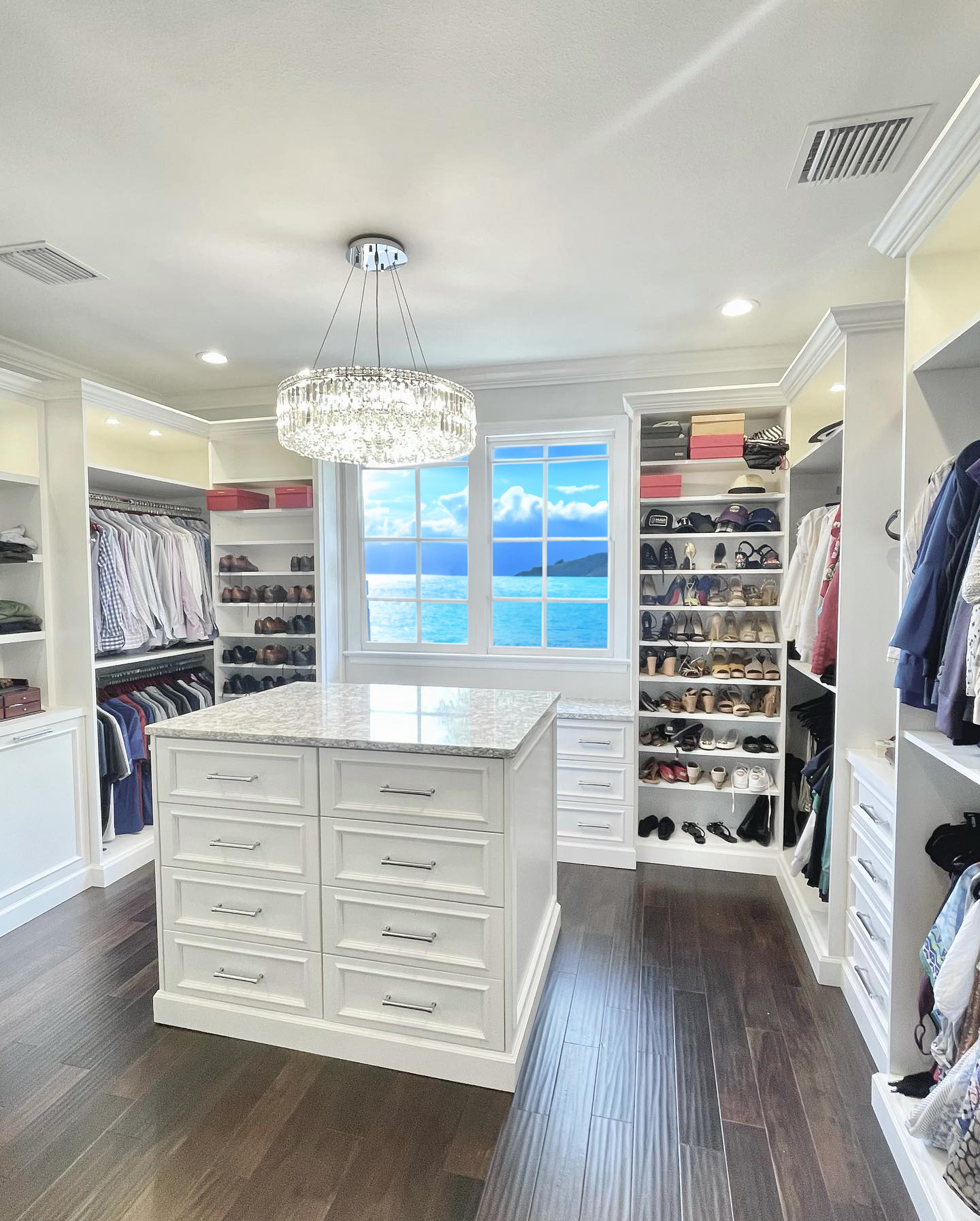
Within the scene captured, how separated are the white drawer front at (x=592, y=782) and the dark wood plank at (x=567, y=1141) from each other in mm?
1447

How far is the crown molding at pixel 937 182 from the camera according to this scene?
128 centimetres

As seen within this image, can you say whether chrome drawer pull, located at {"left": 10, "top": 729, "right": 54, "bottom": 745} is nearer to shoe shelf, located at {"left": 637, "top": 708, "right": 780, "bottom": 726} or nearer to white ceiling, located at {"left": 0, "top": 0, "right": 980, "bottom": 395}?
white ceiling, located at {"left": 0, "top": 0, "right": 980, "bottom": 395}

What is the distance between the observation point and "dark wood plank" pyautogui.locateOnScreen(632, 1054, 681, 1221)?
150 centimetres

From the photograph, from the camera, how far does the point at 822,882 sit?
95.0 inches

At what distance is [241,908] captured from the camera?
202 centimetres

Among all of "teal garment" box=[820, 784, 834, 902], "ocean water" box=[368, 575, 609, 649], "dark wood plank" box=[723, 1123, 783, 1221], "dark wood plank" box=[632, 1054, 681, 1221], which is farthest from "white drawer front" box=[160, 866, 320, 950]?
"ocean water" box=[368, 575, 609, 649]

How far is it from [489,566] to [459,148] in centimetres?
249

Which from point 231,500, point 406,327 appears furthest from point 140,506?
point 406,327

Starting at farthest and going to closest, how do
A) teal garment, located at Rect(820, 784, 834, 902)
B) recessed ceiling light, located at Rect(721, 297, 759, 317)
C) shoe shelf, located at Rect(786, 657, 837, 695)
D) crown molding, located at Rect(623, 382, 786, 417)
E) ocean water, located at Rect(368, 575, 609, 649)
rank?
1. ocean water, located at Rect(368, 575, 609, 649)
2. crown molding, located at Rect(623, 382, 786, 417)
3. recessed ceiling light, located at Rect(721, 297, 759, 317)
4. shoe shelf, located at Rect(786, 657, 837, 695)
5. teal garment, located at Rect(820, 784, 834, 902)

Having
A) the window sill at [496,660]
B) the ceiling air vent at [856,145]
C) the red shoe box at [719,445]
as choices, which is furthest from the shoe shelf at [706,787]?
the ceiling air vent at [856,145]

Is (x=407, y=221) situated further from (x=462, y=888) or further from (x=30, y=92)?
(x=462, y=888)

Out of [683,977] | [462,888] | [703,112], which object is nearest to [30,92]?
[703,112]

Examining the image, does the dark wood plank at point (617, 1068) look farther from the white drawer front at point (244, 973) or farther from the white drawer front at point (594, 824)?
the white drawer front at point (594, 824)

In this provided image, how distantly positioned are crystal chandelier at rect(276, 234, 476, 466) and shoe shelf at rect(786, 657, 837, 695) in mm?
1718
